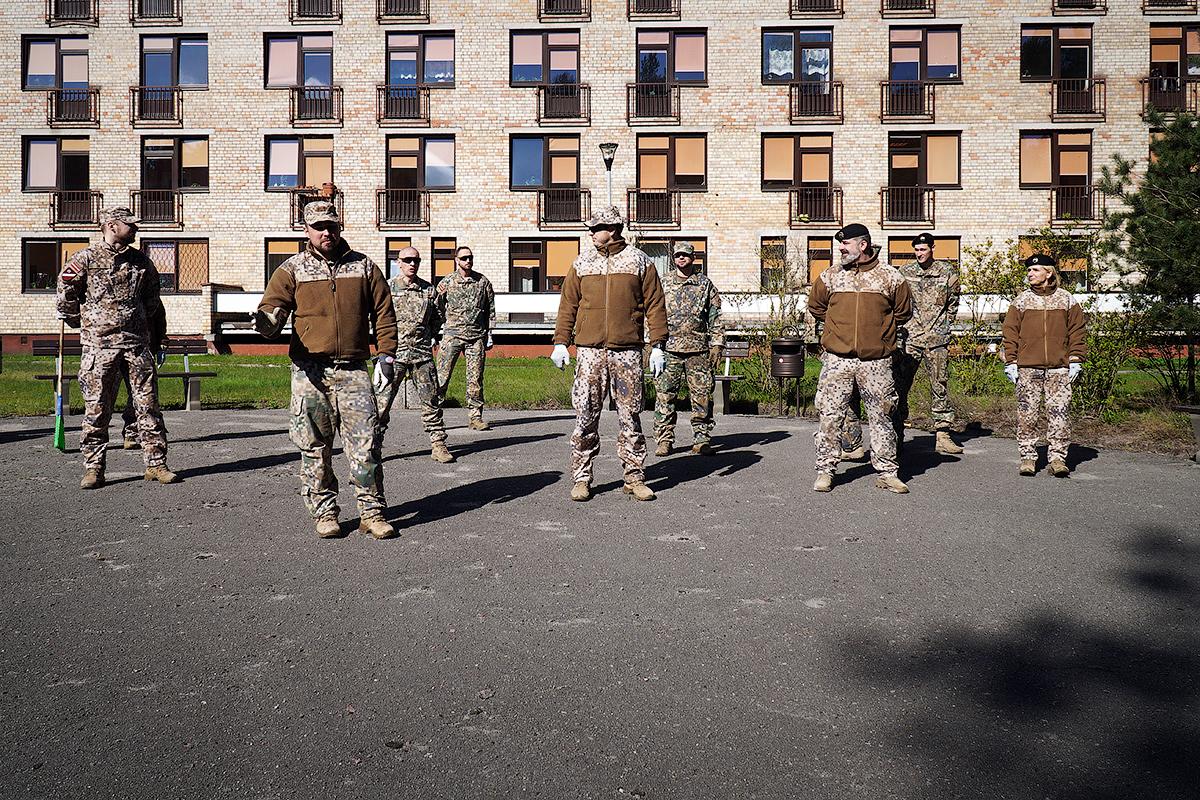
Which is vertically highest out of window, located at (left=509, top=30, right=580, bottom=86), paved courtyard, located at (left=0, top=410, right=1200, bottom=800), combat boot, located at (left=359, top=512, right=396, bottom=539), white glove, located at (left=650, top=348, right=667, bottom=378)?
window, located at (left=509, top=30, right=580, bottom=86)

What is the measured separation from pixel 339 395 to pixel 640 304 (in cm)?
265

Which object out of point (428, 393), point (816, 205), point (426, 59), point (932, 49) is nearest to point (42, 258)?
point (426, 59)

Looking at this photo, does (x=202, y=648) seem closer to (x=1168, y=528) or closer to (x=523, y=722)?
(x=523, y=722)

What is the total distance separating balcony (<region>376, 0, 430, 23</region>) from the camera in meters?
34.5

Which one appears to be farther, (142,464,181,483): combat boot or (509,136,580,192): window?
(509,136,580,192): window

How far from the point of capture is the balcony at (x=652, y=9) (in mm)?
34250

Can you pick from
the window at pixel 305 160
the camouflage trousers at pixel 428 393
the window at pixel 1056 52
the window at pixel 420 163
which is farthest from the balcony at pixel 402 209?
the camouflage trousers at pixel 428 393

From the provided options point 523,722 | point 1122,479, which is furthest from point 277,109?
point 523,722

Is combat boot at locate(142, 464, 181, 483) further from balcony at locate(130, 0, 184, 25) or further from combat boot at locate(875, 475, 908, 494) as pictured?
balcony at locate(130, 0, 184, 25)

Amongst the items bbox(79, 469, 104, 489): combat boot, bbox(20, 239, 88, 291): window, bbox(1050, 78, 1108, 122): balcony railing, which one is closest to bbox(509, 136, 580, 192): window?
bbox(20, 239, 88, 291): window

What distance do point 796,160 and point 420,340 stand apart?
2636cm

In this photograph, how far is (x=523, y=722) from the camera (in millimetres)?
3604

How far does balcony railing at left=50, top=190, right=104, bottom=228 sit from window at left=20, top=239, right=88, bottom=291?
0.67m

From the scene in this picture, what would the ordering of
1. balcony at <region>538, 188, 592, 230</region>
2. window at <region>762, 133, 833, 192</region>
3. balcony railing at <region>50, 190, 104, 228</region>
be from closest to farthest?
window at <region>762, 133, 833, 192</region>, balcony at <region>538, 188, 592, 230</region>, balcony railing at <region>50, 190, 104, 228</region>
